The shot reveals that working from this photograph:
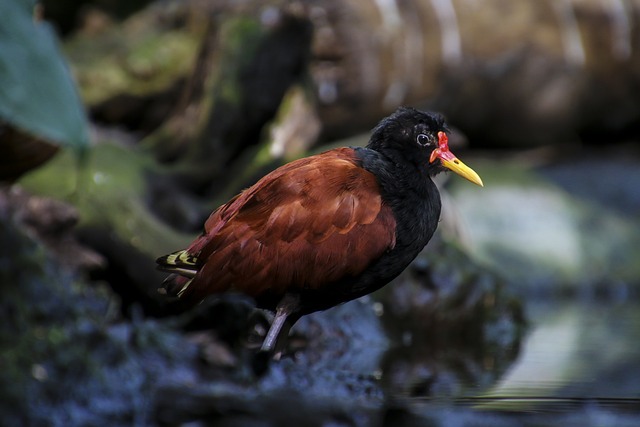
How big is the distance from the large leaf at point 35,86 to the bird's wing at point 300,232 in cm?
197

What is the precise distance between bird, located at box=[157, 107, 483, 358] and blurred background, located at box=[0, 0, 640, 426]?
0.28m

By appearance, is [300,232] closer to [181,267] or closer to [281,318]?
[281,318]

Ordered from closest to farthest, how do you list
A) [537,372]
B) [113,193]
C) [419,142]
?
[419,142]
[537,372]
[113,193]

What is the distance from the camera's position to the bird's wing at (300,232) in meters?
3.40

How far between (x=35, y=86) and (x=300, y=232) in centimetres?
208

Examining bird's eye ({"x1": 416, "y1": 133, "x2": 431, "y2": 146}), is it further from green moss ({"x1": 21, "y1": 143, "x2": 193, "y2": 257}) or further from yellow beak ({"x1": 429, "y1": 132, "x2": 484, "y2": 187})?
green moss ({"x1": 21, "y1": 143, "x2": 193, "y2": 257})

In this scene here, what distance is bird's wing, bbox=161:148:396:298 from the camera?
3.40 meters

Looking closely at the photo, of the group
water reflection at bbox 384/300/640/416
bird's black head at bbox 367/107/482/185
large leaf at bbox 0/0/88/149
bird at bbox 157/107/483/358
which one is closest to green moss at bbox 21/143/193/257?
water reflection at bbox 384/300/640/416

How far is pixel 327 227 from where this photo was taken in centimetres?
344

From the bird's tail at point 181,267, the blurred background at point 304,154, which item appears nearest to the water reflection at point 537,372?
the blurred background at point 304,154

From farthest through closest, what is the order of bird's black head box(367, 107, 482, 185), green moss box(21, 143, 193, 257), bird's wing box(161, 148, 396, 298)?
green moss box(21, 143, 193, 257) → bird's black head box(367, 107, 482, 185) → bird's wing box(161, 148, 396, 298)

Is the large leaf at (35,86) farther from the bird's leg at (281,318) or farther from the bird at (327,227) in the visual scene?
the bird's leg at (281,318)

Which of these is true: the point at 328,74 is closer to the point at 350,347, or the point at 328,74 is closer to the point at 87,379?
the point at 350,347

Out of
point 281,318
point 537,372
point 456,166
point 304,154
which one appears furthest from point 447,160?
point 304,154
